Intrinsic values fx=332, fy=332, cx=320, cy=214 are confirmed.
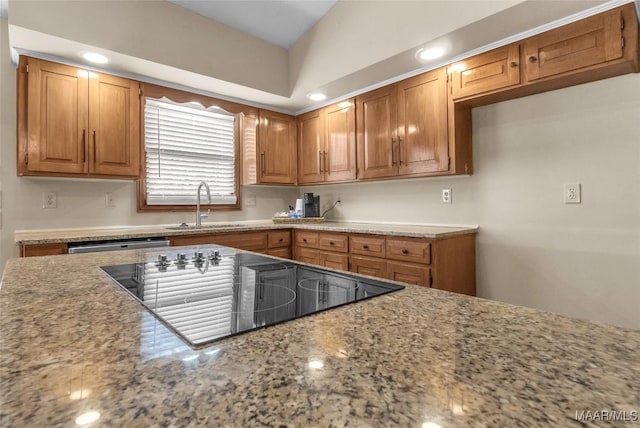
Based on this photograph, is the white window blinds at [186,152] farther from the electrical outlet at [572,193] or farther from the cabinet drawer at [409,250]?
the electrical outlet at [572,193]

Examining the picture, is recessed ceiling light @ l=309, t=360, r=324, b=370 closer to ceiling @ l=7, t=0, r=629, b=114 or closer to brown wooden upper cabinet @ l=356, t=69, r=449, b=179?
ceiling @ l=7, t=0, r=629, b=114

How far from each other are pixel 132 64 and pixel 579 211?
3434 mm

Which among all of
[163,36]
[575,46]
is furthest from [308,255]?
[575,46]

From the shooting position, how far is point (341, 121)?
133 inches

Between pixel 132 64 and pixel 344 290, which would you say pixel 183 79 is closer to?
pixel 132 64

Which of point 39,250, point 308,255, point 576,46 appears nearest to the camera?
point 576,46

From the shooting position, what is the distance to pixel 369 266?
2.76 metres

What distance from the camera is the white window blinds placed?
3125 mm

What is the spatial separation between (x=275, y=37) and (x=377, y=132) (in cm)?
145

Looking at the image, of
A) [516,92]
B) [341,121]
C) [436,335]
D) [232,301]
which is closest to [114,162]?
[341,121]

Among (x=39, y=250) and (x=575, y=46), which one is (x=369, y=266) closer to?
(x=575, y=46)

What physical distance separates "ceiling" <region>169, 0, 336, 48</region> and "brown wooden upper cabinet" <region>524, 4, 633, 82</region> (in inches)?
70.6

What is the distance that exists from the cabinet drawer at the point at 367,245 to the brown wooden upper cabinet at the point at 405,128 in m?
0.61

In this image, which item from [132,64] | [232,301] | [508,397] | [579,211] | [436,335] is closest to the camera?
[508,397]
